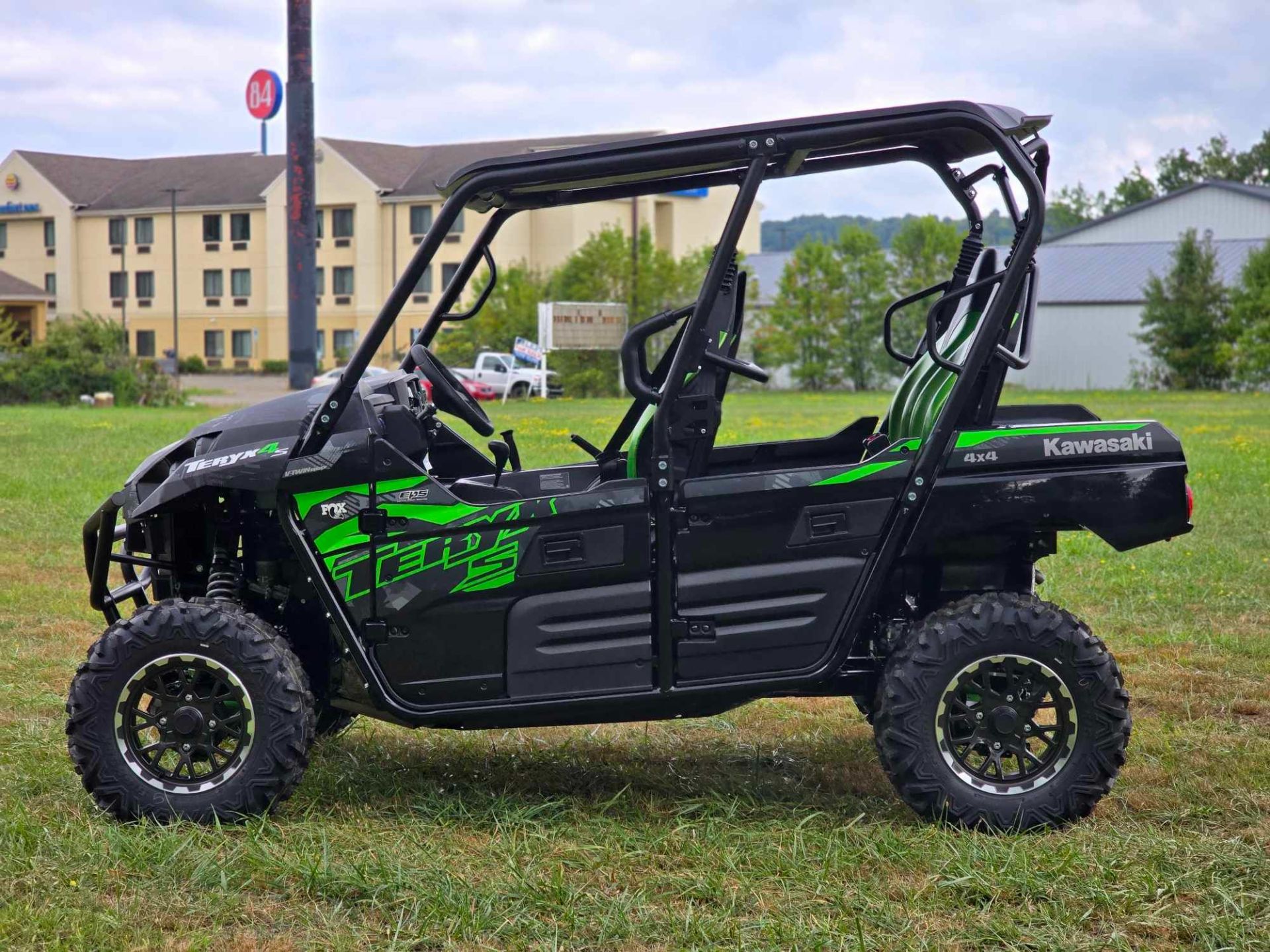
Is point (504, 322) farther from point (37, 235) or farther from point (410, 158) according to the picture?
point (37, 235)

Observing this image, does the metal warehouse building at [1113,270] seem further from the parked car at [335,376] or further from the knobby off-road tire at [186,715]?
the knobby off-road tire at [186,715]

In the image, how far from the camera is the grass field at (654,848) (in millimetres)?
3912

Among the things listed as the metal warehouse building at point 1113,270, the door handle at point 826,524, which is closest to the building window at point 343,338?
the metal warehouse building at point 1113,270

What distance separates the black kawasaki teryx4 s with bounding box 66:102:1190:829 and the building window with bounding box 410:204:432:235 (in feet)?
192

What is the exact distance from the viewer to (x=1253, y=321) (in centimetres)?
4859

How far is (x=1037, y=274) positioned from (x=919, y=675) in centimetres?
140

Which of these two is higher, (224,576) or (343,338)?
(343,338)

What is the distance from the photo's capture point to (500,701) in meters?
4.82

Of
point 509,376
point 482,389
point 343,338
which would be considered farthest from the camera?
point 343,338

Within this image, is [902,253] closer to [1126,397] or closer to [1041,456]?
[1126,397]

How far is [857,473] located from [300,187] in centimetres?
622

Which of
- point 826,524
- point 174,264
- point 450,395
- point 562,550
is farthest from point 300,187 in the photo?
point 174,264

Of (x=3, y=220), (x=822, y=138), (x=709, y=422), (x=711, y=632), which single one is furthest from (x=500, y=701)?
(x=3, y=220)

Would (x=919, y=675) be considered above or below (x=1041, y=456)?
below
